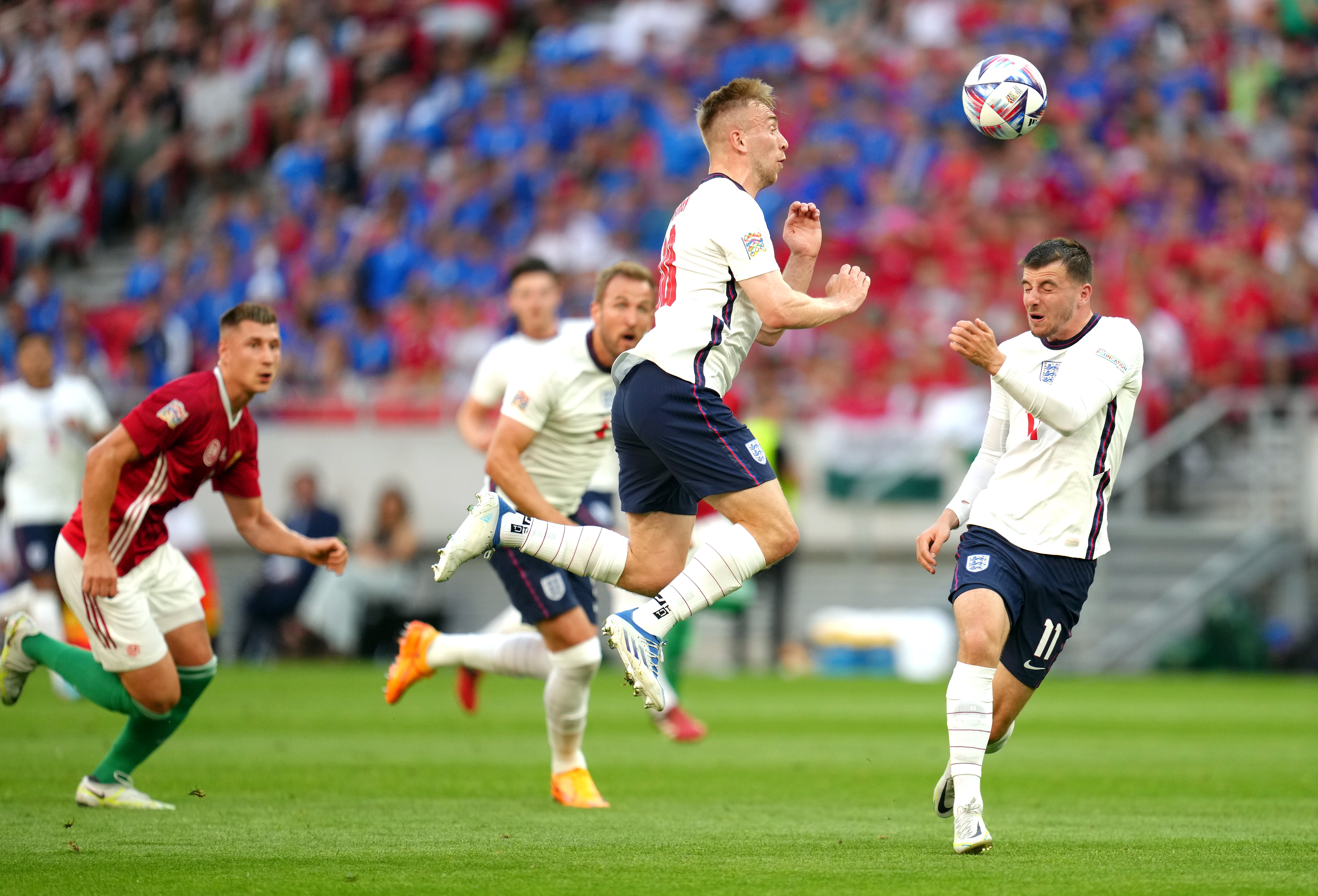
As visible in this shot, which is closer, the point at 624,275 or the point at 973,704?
the point at 973,704

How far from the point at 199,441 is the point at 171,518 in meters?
9.62

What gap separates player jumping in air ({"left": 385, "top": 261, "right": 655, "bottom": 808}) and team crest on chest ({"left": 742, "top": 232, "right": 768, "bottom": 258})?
1490 millimetres

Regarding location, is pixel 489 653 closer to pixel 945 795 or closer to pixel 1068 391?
pixel 945 795

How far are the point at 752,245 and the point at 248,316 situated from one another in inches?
94.6

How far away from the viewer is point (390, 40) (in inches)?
1014

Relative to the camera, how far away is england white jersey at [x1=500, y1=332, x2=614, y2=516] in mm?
8148

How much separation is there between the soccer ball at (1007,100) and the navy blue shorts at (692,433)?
6.37 ft

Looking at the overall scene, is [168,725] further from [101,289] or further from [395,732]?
[101,289]

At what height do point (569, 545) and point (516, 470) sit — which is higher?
point (516, 470)

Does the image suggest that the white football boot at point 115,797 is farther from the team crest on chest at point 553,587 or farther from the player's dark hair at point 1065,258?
the player's dark hair at point 1065,258

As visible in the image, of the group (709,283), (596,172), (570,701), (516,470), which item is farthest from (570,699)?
(596,172)

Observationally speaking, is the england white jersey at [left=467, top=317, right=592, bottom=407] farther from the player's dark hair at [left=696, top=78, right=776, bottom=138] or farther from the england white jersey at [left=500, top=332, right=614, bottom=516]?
the player's dark hair at [left=696, top=78, right=776, bottom=138]

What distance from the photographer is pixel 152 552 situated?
7.68 m

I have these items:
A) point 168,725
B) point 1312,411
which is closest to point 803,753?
Answer: point 168,725
